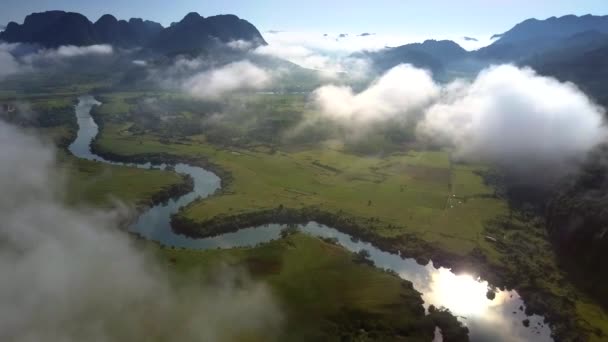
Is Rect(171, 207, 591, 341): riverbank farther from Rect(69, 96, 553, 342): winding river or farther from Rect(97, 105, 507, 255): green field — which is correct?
Rect(97, 105, 507, 255): green field

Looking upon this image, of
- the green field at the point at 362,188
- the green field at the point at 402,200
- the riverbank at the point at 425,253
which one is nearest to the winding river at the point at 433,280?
the riverbank at the point at 425,253

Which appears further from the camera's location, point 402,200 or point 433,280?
point 402,200

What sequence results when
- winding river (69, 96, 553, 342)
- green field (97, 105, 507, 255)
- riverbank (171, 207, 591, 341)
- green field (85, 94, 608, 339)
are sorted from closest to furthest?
winding river (69, 96, 553, 342)
riverbank (171, 207, 591, 341)
green field (85, 94, 608, 339)
green field (97, 105, 507, 255)

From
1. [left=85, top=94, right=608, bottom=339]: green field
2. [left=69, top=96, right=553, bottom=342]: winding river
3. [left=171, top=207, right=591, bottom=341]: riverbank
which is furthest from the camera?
[left=85, top=94, right=608, bottom=339]: green field

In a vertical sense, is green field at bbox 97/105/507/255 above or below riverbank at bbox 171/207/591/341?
above

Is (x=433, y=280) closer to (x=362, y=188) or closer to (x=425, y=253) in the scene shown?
(x=425, y=253)

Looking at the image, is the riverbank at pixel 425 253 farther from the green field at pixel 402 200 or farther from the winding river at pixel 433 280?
the winding river at pixel 433 280

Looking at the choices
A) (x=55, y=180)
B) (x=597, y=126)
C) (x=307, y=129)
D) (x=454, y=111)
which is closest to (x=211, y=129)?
(x=307, y=129)

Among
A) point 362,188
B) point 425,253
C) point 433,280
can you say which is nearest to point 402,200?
point 362,188

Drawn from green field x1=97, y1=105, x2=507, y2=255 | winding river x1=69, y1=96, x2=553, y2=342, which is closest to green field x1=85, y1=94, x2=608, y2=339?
green field x1=97, y1=105, x2=507, y2=255
